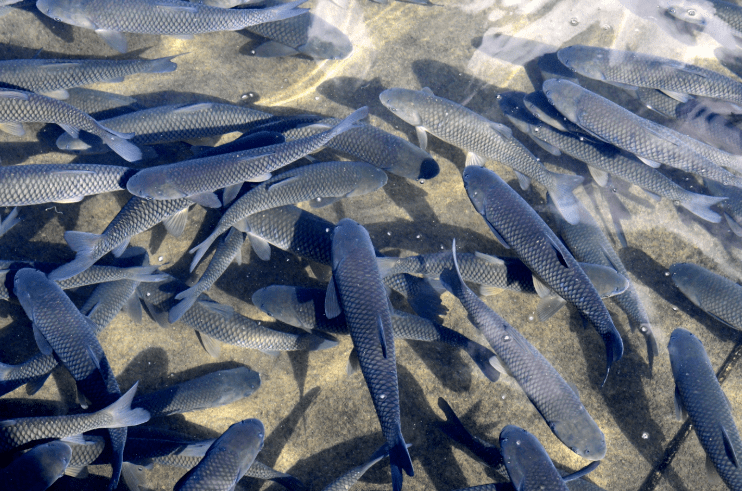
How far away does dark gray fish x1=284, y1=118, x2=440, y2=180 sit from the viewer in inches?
144

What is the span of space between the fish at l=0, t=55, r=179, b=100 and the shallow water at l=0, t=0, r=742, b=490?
380 mm

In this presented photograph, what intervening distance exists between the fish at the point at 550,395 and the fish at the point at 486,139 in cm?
129

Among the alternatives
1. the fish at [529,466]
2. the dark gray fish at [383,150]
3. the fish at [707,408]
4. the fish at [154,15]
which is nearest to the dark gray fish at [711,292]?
the fish at [707,408]

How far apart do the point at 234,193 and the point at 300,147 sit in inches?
27.0

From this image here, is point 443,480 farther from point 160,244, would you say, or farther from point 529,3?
point 529,3

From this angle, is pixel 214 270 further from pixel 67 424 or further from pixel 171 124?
pixel 67 424

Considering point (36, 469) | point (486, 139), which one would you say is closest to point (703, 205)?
point (486, 139)

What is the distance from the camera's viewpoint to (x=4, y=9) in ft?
12.5

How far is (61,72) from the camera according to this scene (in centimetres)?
351

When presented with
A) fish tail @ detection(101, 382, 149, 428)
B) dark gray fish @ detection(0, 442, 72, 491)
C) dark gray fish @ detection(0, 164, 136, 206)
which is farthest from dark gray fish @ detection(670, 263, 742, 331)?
dark gray fish @ detection(0, 442, 72, 491)

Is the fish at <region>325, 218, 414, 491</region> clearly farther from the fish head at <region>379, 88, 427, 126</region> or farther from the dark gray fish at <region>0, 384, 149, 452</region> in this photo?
the dark gray fish at <region>0, 384, 149, 452</region>

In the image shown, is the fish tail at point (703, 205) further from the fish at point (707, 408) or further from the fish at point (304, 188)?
the fish at point (304, 188)

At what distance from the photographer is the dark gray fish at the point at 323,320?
329 cm

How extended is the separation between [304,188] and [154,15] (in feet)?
6.55
